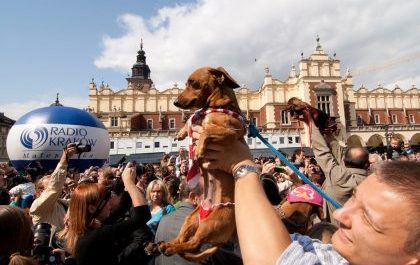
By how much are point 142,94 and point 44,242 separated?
172ft

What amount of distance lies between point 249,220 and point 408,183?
23.0 inches

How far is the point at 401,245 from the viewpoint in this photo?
1027 mm

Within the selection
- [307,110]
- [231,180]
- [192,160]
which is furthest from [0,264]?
[307,110]

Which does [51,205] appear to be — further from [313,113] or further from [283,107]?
[283,107]

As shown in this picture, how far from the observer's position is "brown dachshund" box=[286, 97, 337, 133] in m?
2.73

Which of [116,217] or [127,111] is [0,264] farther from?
[127,111]

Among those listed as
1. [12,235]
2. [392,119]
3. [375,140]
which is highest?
[392,119]

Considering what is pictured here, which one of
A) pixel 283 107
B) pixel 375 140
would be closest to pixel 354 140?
pixel 375 140

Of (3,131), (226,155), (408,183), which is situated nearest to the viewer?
(408,183)

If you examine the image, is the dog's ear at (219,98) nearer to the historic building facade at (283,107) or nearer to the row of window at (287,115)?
the historic building facade at (283,107)

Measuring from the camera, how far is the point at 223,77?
2.17 meters

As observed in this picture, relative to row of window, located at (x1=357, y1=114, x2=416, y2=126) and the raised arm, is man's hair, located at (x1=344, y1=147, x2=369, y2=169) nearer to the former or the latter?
the raised arm

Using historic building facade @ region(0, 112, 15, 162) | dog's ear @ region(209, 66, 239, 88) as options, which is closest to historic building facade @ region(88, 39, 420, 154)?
historic building facade @ region(0, 112, 15, 162)

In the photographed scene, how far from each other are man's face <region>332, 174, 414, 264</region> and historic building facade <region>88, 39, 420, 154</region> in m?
37.8
